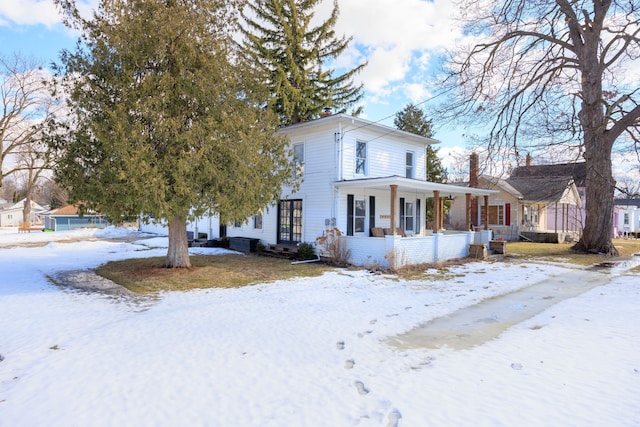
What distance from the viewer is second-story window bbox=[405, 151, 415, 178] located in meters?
17.1

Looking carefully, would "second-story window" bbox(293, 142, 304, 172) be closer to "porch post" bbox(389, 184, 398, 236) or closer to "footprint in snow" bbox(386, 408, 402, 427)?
"porch post" bbox(389, 184, 398, 236)

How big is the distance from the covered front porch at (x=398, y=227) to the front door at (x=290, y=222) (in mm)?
2351

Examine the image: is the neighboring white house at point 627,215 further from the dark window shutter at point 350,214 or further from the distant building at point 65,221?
the distant building at point 65,221

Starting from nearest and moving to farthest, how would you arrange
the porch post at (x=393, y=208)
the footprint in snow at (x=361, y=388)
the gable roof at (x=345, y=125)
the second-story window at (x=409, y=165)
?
the footprint in snow at (x=361, y=388), the porch post at (x=393, y=208), the gable roof at (x=345, y=125), the second-story window at (x=409, y=165)

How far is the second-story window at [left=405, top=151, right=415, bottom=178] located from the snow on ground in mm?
9724

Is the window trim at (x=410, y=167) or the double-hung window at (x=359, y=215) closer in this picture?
the double-hung window at (x=359, y=215)

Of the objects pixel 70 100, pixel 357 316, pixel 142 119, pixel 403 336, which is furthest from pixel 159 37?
pixel 403 336

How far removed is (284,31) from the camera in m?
23.2

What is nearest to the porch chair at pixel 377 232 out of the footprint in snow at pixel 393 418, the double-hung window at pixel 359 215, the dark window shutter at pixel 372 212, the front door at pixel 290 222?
the dark window shutter at pixel 372 212

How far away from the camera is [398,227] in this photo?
16.3 meters

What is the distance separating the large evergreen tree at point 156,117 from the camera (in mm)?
8898

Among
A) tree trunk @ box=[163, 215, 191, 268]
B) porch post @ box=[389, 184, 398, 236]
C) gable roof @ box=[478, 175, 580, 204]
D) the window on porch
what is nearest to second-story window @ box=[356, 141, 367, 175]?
porch post @ box=[389, 184, 398, 236]

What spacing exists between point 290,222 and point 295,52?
522 inches

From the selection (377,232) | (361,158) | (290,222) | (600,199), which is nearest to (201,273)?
(290,222)
